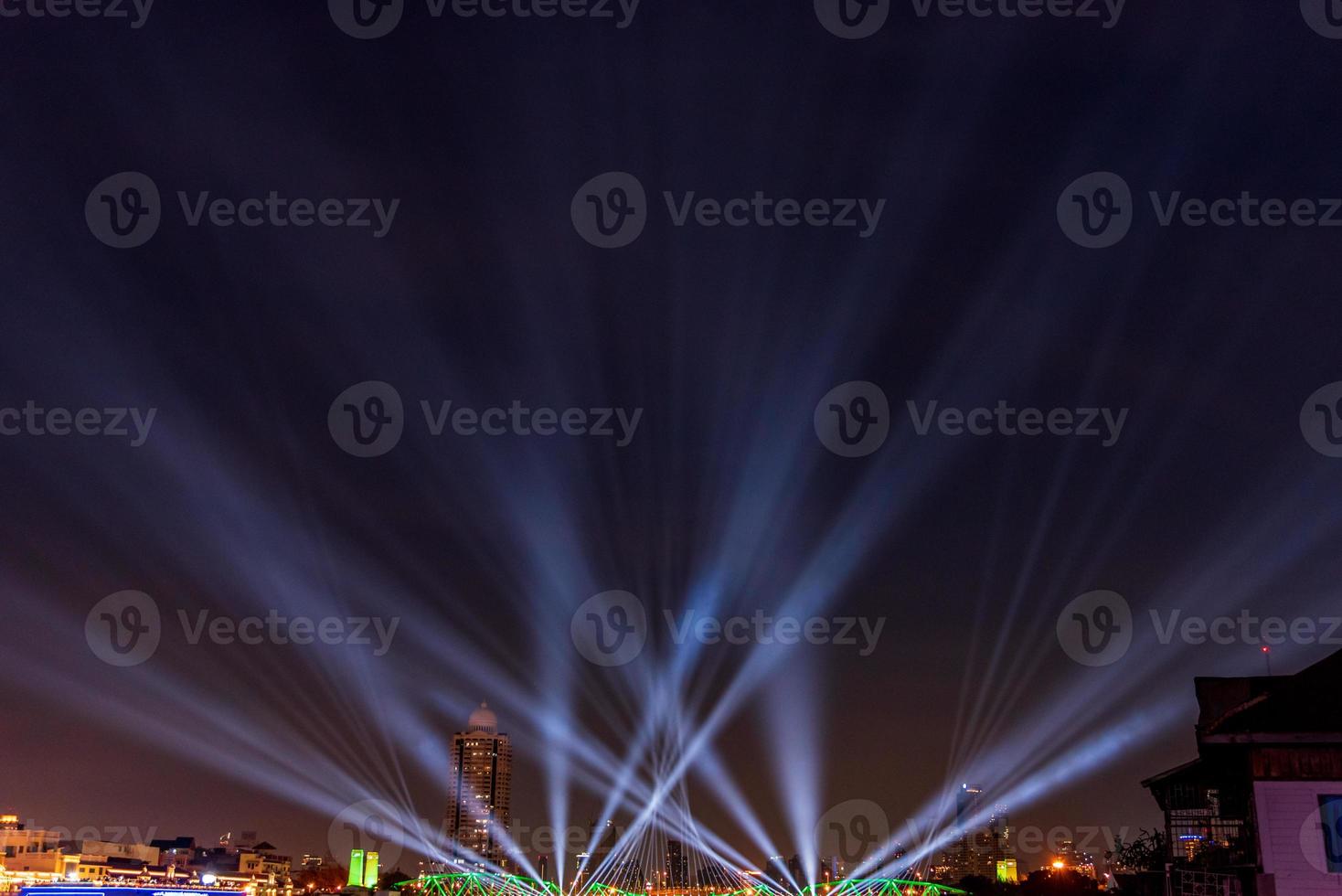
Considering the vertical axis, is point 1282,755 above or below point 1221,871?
above

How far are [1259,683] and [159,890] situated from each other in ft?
106

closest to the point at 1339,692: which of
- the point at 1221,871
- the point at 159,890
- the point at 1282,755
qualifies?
the point at 1282,755

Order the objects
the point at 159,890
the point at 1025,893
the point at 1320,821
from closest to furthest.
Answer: the point at 1320,821
the point at 159,890
the point at 1025,893

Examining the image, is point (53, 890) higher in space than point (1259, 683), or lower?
lower

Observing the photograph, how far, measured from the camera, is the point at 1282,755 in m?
26.1

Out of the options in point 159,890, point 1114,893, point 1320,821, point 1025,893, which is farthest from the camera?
point 1025,893

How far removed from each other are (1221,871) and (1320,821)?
A: 461 centimetres

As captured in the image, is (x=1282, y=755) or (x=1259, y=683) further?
(x=1259, y=683)

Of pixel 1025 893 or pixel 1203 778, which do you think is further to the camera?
pixel 1025 893

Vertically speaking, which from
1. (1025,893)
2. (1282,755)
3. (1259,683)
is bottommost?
(1025,893)

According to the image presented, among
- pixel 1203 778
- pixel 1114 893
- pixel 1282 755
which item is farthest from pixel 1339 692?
pixel 1114 893

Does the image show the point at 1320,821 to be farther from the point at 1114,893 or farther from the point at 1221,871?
the point at 1114,893

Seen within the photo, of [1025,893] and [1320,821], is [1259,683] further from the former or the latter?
[1025,893]

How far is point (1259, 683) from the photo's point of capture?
34406 millimetres
